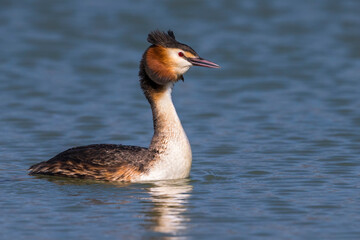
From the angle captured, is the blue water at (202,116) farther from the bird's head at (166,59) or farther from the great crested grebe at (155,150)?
the bird's head at (166,59)

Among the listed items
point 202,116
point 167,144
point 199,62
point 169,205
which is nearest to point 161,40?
point 199,62

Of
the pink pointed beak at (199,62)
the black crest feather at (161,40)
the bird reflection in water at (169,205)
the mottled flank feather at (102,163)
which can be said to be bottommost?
the bird reflection in water at (169,205)

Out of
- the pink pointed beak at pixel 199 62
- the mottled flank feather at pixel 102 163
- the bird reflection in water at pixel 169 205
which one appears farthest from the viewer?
the pink pointed beak at pixel 199 62

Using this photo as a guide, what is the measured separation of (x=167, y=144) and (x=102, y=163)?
95 centimetres

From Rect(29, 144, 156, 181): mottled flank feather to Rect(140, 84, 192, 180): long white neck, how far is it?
5.8 inches

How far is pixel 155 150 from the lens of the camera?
42.2ft

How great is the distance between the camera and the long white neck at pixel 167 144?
12.7 metres

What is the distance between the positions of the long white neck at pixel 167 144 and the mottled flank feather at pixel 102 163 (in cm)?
15

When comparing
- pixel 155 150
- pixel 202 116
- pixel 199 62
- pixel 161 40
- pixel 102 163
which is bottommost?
pixel 102 163

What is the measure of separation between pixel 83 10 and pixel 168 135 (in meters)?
17.0

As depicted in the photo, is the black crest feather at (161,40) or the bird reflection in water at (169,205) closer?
the bird reflection in water at (169,205)

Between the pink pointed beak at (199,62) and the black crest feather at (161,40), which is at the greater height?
the black crest feather at (161,40)

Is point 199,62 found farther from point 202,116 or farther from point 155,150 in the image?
point 202,116

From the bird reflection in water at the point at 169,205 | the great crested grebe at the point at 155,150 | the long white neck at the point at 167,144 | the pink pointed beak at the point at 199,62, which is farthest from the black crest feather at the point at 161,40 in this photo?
the bird reflection in water at the point at 169,205
